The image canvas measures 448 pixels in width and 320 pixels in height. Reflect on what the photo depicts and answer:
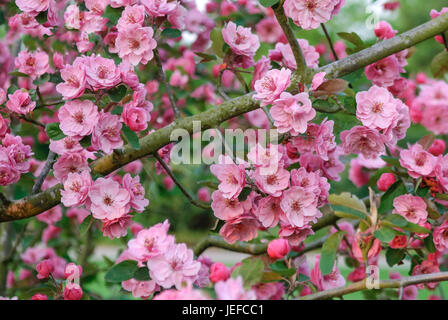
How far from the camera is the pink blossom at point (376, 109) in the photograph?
3.74 ft

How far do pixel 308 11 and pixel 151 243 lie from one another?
612mm

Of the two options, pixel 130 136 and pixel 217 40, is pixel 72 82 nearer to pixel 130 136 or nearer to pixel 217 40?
pixel 130 136

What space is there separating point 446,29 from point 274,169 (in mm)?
598

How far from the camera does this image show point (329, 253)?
41.8 inches

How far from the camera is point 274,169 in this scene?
1.08 m

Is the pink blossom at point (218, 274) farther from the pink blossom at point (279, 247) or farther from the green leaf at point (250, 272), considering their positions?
the pink blossom at point (279, 247)

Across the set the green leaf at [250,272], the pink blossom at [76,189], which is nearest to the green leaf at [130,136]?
the pink blossom at [76,189]

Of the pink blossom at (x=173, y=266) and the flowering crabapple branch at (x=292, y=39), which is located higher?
the flowering crabapple branch at (x=292, y=39)

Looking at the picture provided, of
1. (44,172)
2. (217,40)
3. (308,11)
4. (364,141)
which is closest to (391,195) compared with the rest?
(364,141)

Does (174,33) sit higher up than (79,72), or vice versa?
(174,33)

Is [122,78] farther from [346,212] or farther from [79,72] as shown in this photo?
[346,212]

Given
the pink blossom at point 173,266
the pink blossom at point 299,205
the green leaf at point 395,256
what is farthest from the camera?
the green leaf at point 395,256

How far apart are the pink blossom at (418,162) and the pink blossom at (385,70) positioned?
0.83 feet
